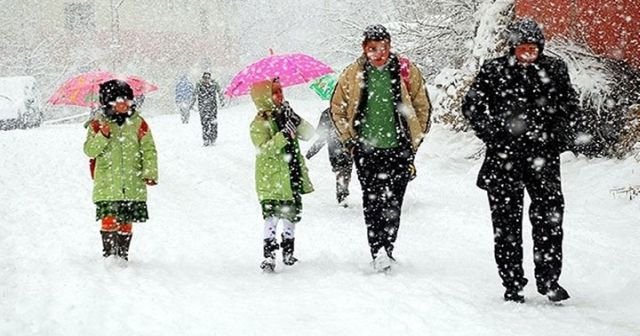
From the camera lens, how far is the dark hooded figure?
514 centimetres

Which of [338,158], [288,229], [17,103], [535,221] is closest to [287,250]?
[288,229]

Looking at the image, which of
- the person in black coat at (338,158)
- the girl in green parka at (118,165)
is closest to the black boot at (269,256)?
the girl in green parka at (118,165)

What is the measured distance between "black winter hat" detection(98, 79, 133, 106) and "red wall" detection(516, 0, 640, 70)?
258 inches

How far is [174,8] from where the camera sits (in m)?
48.3

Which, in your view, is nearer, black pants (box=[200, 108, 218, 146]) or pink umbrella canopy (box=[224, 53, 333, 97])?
pink umbrella canopy (box=[224, 53, 333, 97])

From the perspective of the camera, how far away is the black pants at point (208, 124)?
60.4ft

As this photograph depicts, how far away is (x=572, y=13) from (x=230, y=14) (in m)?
42.5

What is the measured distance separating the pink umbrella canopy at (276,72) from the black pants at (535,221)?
258cm

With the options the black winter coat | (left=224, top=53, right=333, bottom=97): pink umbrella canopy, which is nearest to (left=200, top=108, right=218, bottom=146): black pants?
(left=224, top=53, right=333, bottom=97): pink umbrella canopy

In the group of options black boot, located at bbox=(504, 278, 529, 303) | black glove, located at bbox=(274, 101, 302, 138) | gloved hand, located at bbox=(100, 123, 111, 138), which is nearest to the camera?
black boot, located at bbox=(504, 278, 529, 303)

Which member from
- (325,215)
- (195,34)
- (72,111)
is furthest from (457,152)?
(195,34)

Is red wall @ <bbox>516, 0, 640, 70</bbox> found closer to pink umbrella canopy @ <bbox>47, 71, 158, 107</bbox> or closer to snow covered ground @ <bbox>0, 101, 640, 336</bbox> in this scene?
snow covered ground @ <bbox>0, 101, 640, 336</bbox>

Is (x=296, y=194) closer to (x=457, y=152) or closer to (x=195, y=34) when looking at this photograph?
(x=457, y=152)

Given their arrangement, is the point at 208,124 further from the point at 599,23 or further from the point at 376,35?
the point at 376,35
